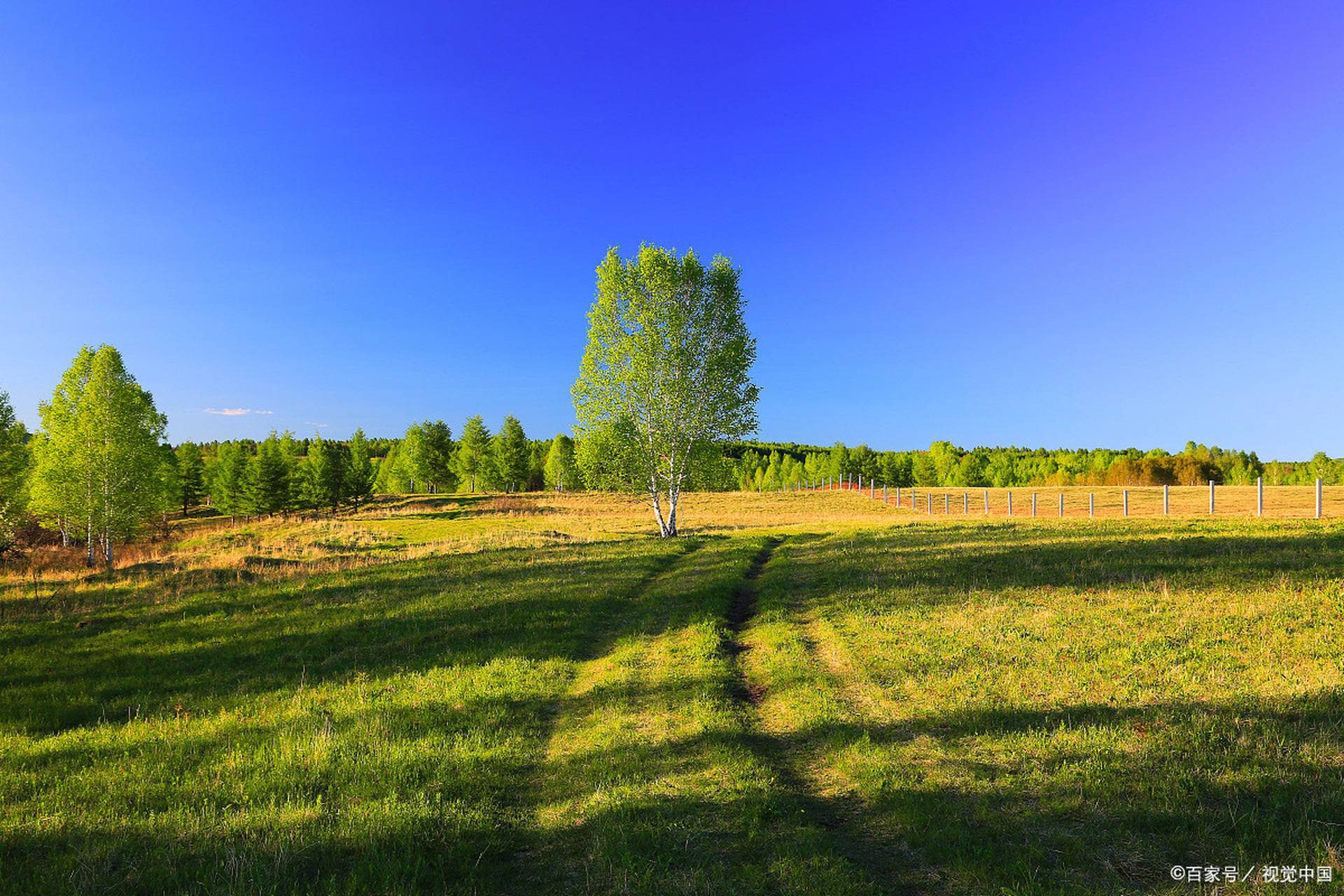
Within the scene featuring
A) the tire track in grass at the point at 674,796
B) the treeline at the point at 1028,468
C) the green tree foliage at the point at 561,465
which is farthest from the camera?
the treeline at the point at 1028,468

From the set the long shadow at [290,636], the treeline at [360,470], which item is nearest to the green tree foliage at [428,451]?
the treeline at [360,470]

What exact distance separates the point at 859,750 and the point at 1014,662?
4.14 m

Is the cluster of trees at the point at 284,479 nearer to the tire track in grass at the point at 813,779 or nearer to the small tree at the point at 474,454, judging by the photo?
the small tree at the point at 474,454

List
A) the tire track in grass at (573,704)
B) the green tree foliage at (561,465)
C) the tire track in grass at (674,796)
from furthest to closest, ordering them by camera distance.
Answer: the green tree foliage at (561,465), the tire track in grass at (573,704), the tire track in grass at (674,796)

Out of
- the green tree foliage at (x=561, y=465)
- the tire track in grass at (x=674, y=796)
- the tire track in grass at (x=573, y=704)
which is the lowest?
the tire track in grass at (x=573, y=704)

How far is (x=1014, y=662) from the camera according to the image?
9492 millimetres

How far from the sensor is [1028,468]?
137 m

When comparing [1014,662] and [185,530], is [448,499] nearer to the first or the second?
[185,530]

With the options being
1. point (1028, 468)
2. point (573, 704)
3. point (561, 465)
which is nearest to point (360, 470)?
point (561, 465)

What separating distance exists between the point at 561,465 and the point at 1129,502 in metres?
75.6

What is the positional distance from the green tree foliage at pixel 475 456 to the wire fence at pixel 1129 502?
58.4m

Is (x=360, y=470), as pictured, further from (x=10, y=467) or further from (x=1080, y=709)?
(x=1080, y=709)

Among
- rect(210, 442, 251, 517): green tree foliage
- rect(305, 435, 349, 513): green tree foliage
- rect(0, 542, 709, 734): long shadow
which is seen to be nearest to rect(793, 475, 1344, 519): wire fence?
rect(0, 542, 709, 734): long shadow

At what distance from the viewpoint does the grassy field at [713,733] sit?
5152mm
